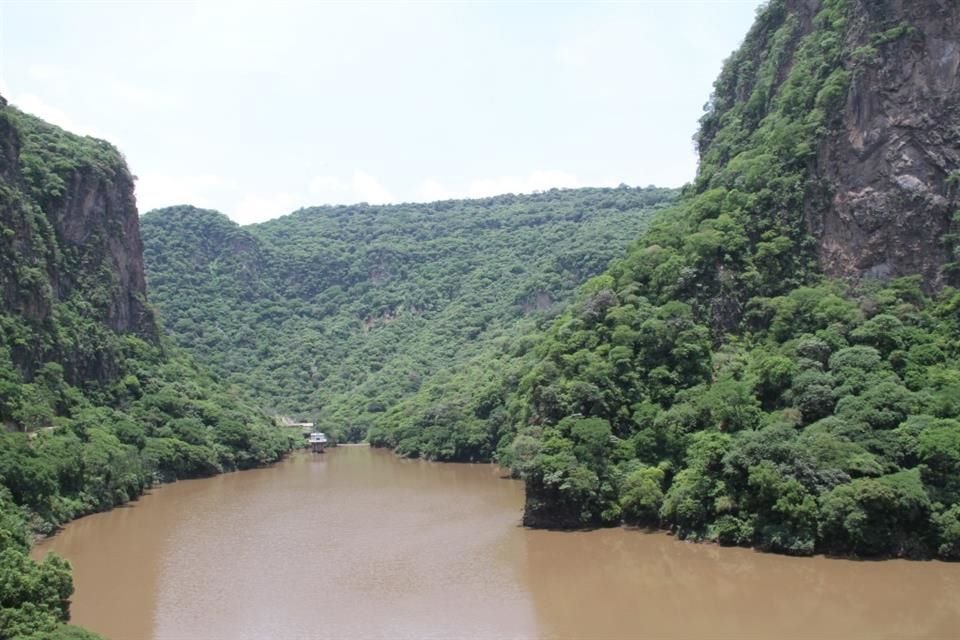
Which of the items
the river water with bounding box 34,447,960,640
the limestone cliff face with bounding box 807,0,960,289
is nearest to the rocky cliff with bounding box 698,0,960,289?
the limestone cliff face with bounding box 807,0,960,289

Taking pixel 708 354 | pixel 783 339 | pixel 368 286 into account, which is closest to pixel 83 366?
pixel 708 354

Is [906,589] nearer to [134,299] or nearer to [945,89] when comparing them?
[945,89]

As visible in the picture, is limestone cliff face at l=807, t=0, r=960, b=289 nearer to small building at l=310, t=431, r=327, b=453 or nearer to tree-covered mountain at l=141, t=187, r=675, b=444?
tree-covered mountain at l=141, t=187, r=675, b=444

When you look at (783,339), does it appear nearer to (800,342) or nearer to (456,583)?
(800,342)

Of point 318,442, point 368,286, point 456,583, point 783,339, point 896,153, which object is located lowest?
point 456,583

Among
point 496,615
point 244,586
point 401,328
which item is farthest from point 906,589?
point 401,328

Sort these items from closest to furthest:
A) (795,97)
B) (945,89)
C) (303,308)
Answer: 1. (945,89)
2. (795,97)
3. (303,308)

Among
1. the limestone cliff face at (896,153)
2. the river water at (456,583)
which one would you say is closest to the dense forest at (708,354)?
the limestone cliff face at (896,153)
